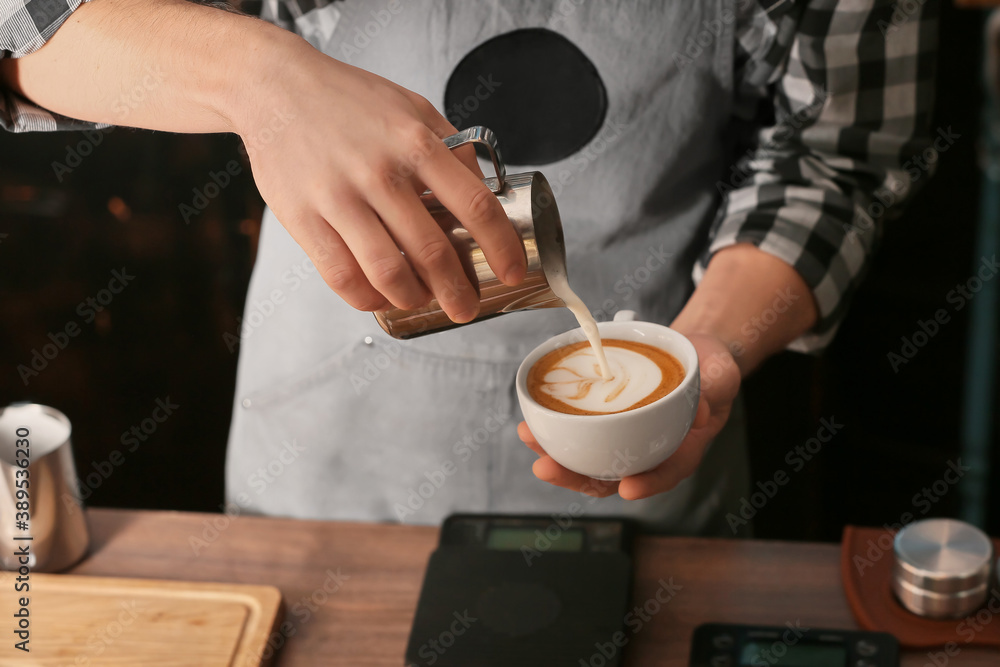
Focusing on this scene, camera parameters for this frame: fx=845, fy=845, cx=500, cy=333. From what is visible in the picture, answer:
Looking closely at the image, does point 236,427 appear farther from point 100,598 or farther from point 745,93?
point 745,93

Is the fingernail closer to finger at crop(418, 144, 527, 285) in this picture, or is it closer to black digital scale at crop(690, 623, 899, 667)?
finger at crop(418, 144, 527, 285)

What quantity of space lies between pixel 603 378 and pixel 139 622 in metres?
0.73

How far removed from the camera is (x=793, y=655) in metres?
1.04

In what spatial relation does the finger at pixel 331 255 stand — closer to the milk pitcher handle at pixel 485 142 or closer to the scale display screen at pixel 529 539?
the milk pitcher handle at pixel 485 142

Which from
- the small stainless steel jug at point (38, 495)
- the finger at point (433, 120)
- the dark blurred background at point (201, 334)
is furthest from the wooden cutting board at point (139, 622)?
the dark blurred background at point (201, 334)

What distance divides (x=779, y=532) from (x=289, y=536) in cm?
179

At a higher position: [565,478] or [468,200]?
[468,200]

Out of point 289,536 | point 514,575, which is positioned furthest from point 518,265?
point 289,536

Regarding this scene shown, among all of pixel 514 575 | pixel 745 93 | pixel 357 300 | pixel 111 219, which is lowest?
pixel 111 219

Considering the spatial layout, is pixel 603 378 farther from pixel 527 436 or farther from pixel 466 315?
pixel 466 315

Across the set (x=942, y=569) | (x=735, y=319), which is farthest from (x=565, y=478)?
(x=942, y=569)

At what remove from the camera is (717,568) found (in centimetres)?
125

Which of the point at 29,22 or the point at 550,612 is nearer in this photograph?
the point at 29,22

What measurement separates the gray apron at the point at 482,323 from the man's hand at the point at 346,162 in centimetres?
47
